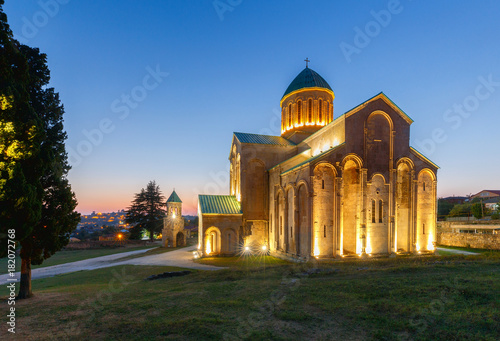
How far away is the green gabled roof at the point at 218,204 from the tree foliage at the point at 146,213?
24.2m

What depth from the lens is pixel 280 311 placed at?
7.74 metres

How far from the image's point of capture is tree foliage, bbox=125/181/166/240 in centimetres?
4509

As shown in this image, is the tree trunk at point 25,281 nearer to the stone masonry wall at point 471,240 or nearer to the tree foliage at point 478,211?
the stone masonry wall at point 471,240

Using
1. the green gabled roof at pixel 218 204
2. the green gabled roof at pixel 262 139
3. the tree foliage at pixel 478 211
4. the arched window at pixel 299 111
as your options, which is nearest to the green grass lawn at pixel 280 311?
the green gabled roof at pixel 218 204

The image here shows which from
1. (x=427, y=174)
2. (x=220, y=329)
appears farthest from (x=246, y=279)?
(x=427, y=174)

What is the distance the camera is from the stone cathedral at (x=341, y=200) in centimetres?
1794

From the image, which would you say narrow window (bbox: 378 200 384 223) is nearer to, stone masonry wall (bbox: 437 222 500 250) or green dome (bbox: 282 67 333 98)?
stone masonry wall (bbox: 437 222 500 250)

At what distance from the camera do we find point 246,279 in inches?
498

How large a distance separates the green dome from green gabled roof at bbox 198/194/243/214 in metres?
12.3

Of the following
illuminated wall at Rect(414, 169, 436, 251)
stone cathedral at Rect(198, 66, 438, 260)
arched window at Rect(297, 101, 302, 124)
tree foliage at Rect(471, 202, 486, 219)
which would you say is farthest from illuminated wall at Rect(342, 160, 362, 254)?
tree foliage at Rect(471, 202, 486, 219)

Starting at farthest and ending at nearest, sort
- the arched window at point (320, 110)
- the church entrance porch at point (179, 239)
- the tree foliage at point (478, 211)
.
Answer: the tree foliage at point (478, 211)
the church entrance porch at point (179, 239)
the arched window at point (320, 110)

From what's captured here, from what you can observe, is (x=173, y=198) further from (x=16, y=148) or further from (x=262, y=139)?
(x=16, y=148)

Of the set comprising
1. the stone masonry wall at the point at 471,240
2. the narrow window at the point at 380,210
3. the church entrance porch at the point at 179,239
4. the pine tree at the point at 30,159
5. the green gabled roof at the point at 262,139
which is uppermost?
the green gabled roof at the point at 262,139

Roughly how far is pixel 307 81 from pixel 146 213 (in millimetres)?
33576
